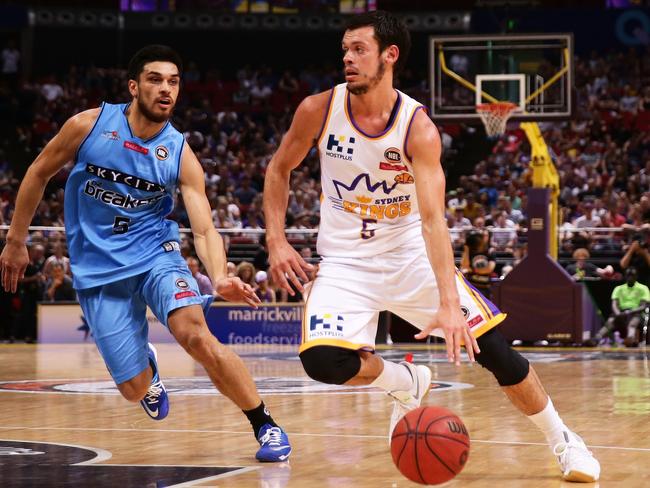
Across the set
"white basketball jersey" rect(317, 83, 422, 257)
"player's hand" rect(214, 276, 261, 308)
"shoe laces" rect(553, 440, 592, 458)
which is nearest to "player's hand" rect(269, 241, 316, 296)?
"player's hand" rect(214, 276, 261, 308)

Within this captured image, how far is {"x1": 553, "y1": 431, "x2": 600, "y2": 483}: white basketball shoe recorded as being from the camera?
17.8 ft

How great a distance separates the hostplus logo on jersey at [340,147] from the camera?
19.2ft

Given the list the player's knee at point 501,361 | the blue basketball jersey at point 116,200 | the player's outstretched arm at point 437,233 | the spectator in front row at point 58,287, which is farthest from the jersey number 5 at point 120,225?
the spectator in front row at point 58,287

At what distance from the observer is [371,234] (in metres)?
5.97

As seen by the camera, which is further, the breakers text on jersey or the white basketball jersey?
the breakers text on jersey

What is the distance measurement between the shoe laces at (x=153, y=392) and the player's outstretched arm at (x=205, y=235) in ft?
2.98

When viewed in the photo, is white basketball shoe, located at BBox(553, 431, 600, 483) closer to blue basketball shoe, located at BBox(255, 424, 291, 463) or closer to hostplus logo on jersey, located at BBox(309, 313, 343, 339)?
hostplus logo on jersey, located at BBox(309, 313, 343, 339)

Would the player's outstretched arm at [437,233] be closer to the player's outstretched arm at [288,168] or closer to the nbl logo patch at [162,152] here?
the player's outstretched arm at [288,168]

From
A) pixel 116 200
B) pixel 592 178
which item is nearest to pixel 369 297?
pixel 116 200

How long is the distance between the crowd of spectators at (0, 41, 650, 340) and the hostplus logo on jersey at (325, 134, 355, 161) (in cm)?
1172

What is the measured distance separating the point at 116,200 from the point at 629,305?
12.5 metres

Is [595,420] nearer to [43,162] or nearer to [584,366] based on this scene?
[43,162]

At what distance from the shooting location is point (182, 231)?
20500 mm

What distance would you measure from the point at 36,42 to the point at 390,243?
27670 millimetres
